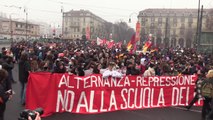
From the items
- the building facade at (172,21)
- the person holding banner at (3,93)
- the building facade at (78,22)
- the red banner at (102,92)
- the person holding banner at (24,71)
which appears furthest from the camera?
the building facade at (78,22)

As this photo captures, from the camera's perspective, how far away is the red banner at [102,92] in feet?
27.7

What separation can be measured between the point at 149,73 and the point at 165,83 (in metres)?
1.10

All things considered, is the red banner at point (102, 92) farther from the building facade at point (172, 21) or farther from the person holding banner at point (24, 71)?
the building facade at point (172, 21)

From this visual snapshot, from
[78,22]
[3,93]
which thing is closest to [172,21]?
[78,22]

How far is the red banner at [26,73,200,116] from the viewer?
8438 millimetres

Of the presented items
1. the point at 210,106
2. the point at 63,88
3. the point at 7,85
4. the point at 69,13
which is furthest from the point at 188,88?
the point at 69,13

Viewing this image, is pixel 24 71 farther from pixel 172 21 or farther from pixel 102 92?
pixel 172 21

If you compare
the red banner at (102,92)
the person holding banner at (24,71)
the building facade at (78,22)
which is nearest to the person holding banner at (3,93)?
the red banner at (102,92)

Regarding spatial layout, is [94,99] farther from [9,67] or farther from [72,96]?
[9,67]

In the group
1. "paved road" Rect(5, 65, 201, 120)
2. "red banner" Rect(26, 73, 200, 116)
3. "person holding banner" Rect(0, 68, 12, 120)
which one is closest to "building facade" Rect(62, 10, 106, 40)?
"red banner" Rect(26, 73, 200, 116)

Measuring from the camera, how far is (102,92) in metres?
9.11

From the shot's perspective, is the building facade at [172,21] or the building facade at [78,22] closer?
the building facade at [172,21]

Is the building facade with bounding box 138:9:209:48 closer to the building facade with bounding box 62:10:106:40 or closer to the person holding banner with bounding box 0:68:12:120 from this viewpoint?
the building facade with bounding box 62:10:106:40

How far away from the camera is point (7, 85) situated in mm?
6984
